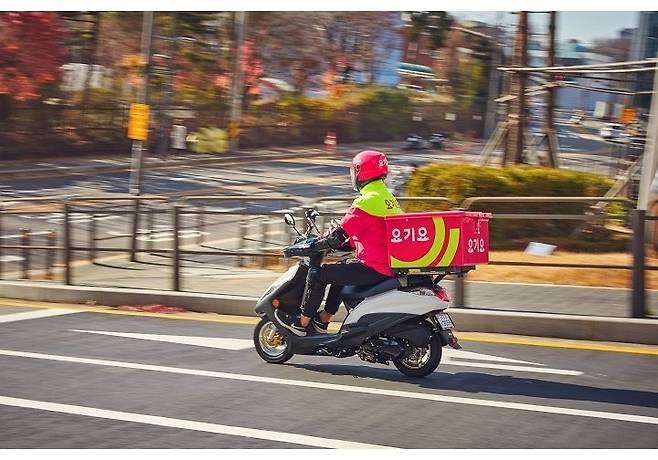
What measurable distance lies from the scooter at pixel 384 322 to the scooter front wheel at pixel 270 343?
7 centimetres

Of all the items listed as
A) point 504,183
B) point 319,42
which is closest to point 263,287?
point 504,183

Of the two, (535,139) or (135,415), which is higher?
(535,139)

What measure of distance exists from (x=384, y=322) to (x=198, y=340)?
2.84 m

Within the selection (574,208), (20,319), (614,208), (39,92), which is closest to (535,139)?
(574,208)

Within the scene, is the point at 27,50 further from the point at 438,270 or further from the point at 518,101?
the point at 438,270

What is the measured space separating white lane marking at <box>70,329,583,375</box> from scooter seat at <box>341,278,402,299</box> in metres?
1.12

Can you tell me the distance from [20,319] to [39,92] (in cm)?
3407

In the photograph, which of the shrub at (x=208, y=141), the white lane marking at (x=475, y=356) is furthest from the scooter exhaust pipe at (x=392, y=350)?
the shrub at (x=208, y=141)

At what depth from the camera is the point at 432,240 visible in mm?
8305

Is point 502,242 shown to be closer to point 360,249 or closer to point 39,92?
point 360,249

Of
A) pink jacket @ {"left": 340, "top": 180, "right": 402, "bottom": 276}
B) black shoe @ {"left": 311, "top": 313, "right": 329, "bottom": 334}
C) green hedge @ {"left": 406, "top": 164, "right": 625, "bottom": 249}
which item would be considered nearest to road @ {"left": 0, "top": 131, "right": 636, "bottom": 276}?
green hedge @ {"left": 406, "top": 164, "right": 625, "bottom": 249}

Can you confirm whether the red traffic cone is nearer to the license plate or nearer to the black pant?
the black pant

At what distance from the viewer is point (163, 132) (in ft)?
159

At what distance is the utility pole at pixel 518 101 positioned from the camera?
889 inches
